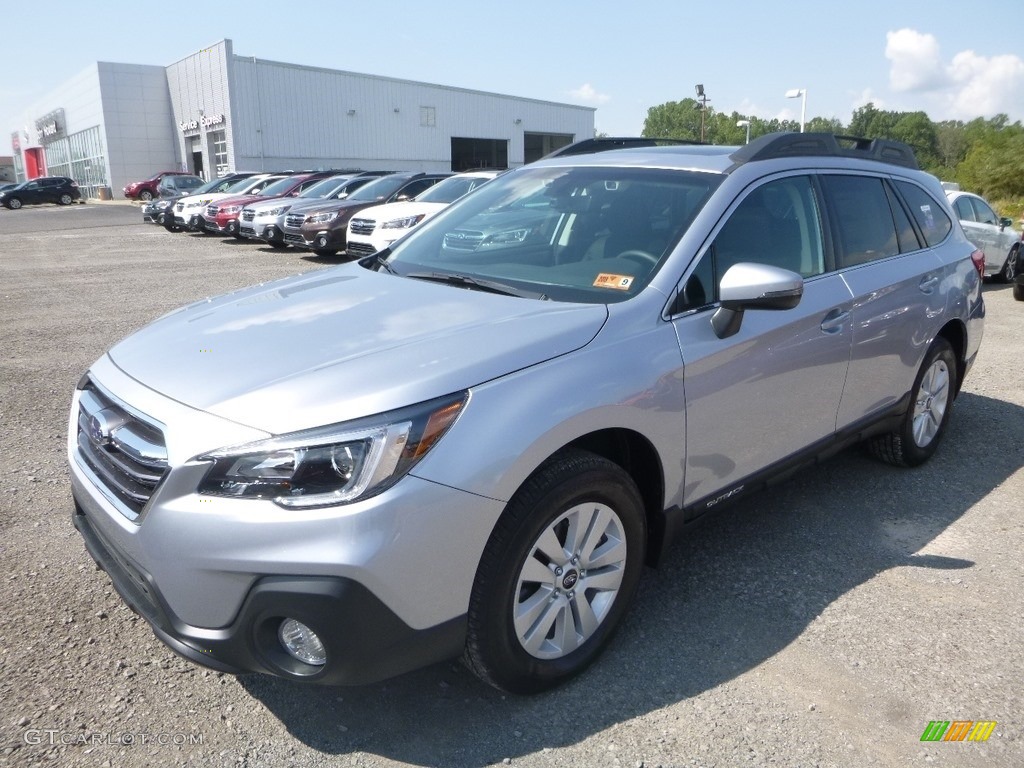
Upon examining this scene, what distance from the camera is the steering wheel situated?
10.1 ft

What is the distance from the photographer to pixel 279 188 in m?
→ 20.5

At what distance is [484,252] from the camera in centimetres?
358

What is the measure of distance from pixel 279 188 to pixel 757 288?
1951 cm

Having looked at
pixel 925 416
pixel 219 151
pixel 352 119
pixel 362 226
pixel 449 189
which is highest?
pixel 352 119

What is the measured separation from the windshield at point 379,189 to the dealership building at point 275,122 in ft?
85.3

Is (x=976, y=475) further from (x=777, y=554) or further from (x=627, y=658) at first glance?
(x=627, y=658)

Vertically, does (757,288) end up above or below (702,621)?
above

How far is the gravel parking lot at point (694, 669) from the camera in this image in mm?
2469

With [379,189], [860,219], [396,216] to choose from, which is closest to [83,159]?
[379,189]

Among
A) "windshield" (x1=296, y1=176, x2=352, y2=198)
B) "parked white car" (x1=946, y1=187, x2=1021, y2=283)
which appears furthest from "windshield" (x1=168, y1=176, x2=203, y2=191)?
"parked white car" (x1=946, y1=187, x2=1021, y2=283)

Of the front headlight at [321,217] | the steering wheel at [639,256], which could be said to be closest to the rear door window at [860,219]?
the steering wheel at [639,256]

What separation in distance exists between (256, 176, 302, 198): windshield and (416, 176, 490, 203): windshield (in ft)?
23.9

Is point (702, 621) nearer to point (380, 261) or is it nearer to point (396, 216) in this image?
point (380, 261)

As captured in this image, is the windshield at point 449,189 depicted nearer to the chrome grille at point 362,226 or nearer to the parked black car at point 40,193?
the chrome grille at point 362,226
